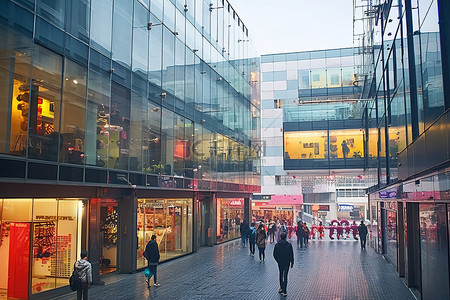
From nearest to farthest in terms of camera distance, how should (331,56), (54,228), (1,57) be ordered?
(1,57) < (54,228) < (331,56)

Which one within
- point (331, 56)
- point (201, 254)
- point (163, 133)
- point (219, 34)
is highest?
point (331, 56)

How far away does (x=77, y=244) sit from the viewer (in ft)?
45.3

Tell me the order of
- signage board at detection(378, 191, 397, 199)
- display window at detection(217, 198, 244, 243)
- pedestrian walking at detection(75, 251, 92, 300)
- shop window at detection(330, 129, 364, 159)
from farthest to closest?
shop window at detection(330, 129, 364, 159) → display window at detection(217, 198, 244, 243) → signage board at detection(378, 191, 397, 199) → pedestrian walking at detection(75, 251, 92, 300)

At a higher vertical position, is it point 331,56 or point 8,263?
point 331,56

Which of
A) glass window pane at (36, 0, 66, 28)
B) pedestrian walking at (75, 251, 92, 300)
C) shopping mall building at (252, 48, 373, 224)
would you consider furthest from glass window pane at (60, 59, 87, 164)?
shopping mall building at (252, 48, 373, 224)

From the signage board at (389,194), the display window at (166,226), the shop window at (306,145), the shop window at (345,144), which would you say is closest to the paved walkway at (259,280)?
the display window at (166,226)

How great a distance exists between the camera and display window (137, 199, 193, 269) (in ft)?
58.3

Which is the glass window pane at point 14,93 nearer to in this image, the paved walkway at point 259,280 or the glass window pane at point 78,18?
the glass window pane at point 78,18

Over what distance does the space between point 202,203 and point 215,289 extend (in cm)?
1332

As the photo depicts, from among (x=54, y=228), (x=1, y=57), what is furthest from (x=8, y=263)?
(x=1, y=57)

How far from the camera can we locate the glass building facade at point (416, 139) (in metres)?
8.53

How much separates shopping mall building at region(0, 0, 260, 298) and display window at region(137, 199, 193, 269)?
8 cm

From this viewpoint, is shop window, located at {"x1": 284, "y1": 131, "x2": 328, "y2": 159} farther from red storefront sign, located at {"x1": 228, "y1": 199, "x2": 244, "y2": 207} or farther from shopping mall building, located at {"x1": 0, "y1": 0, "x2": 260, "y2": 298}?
shopping mall building, located at {"x1": 0, "y1": 0, "x2": 260, "y2": 298}

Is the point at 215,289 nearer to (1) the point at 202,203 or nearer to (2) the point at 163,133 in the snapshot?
(2) the point at 163,133
